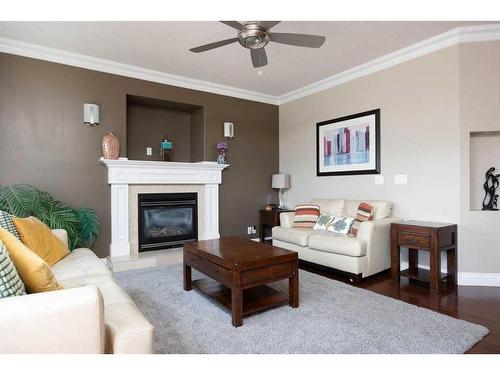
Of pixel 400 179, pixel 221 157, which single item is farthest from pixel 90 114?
pixel 400 179

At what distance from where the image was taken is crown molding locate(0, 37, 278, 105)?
342 centimetres

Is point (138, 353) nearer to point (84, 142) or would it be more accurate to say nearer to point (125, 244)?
point (125, 244)

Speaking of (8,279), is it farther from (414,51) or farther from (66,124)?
(414,51)

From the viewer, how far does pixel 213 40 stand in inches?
130

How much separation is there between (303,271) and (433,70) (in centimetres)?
278

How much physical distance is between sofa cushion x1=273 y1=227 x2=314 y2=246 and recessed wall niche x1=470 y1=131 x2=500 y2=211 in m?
1.89

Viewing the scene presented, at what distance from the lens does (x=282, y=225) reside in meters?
4.29

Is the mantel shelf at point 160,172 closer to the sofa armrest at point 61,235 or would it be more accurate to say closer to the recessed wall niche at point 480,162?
the sofa armrest at point 61,235

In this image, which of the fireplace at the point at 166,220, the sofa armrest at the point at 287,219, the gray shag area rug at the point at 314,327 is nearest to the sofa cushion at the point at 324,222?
the sofa armrest at the point at 287,219

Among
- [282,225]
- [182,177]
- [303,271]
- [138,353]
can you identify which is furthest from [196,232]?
[138,353]

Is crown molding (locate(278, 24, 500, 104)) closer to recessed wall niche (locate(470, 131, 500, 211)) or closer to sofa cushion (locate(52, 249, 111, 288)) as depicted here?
recessed wall niche (locate(470, 131, 500, 211))

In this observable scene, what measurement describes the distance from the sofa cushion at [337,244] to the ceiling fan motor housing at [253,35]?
217 centimetres

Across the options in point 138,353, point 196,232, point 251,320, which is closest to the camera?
point 138,353

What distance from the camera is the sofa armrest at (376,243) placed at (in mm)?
3182
